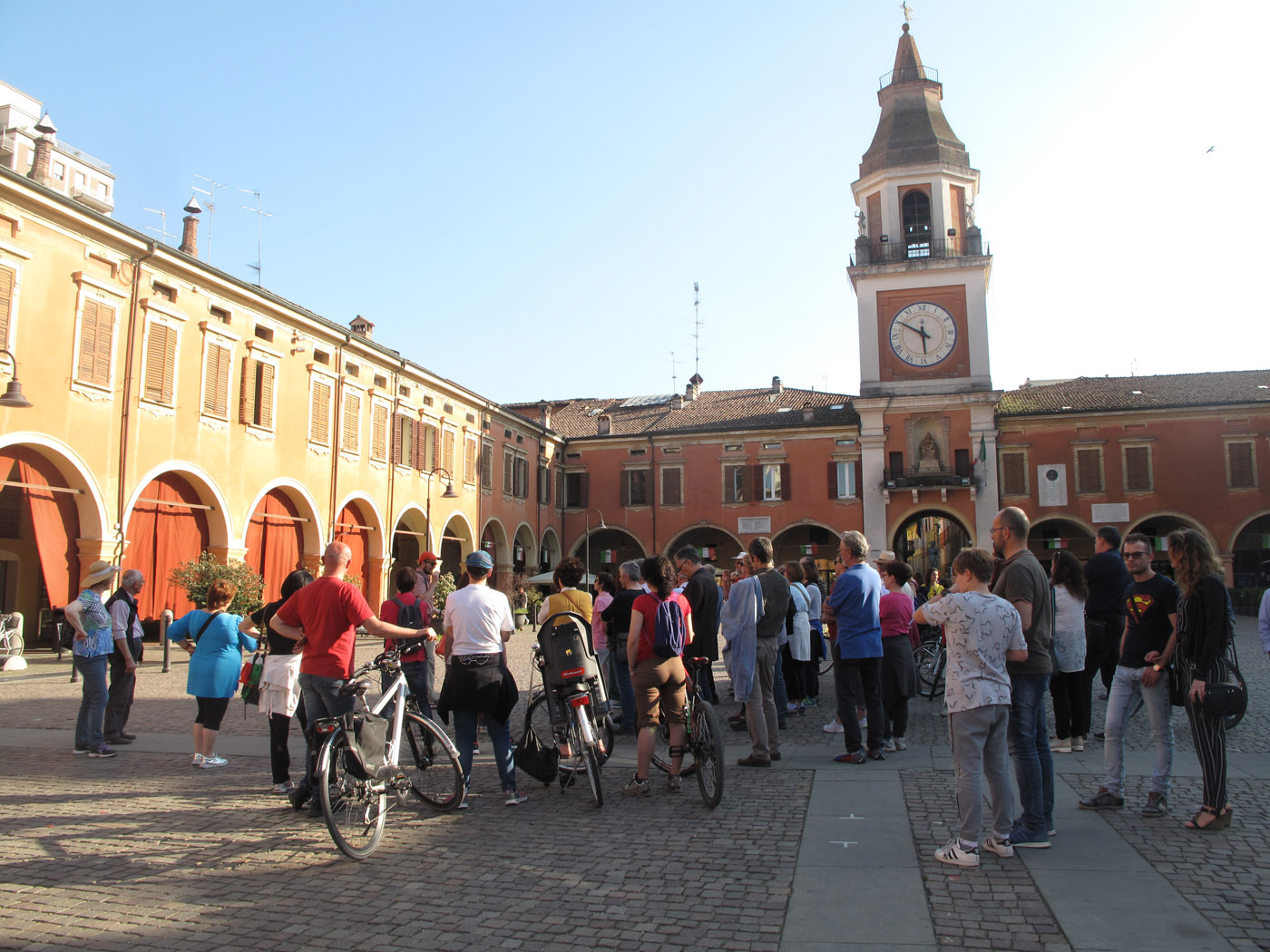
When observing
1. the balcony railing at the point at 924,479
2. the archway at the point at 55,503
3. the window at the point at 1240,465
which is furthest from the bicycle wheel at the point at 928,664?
the window at the point at 1240,465

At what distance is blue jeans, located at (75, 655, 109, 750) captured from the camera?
7969 mm

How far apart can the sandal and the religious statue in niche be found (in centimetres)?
2970

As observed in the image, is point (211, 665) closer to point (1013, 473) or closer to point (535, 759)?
point (535, 759)

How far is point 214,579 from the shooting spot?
18.5 metres

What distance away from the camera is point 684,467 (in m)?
37.7

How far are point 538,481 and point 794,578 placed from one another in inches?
1074

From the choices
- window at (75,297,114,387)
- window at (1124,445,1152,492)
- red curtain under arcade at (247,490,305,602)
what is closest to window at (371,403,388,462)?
red curtain under arcade at (247,490,305,602)

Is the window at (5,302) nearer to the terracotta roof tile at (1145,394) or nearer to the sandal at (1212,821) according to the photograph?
the sandal at (1212,821)

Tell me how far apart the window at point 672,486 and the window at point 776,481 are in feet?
10.7

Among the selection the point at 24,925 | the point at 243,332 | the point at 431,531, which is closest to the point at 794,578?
the point at 24,925

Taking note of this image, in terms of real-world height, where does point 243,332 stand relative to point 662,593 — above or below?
above

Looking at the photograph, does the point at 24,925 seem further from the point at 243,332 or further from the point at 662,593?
the point at 243,332

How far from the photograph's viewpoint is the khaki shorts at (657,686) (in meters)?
6.22

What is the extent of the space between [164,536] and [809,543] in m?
24.0
